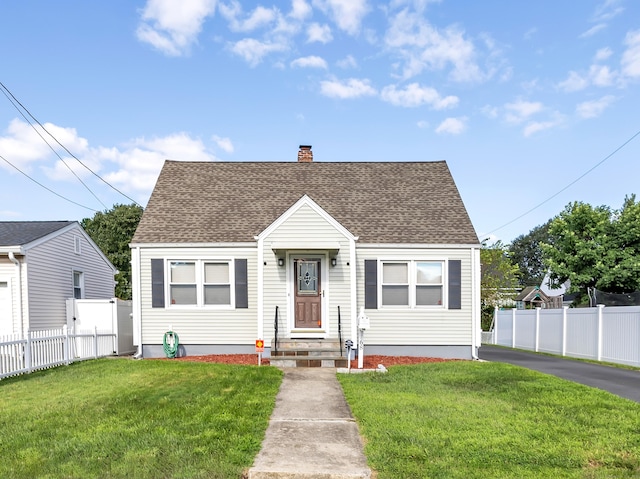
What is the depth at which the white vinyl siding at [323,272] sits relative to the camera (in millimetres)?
11430

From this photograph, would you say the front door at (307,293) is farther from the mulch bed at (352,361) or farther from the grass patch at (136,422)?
the grass patch at (136,422)

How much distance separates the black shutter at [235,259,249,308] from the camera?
38.8 feet

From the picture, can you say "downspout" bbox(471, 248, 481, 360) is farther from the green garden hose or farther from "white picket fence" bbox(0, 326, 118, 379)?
"white picket fence" bbox(0, 326, 118, 379)

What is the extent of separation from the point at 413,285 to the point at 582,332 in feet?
19.6

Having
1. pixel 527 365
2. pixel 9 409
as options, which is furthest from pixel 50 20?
pixel 527 365

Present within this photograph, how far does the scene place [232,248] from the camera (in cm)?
1199

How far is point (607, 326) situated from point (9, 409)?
1417 centimetres

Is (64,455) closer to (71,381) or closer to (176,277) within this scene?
(71,381)

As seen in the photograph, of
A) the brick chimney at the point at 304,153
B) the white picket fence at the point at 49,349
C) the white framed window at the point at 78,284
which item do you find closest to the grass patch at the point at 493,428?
the white picket fence at the point at 49,349

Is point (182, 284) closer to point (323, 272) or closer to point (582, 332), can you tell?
point (323, 272)

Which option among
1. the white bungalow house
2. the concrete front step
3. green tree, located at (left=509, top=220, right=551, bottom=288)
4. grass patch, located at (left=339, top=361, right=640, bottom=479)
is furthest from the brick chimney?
green tree, located at (left=509, top=220, right=551, bottom=288)

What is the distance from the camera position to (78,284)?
1594cm

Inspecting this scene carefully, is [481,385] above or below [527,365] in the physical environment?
above

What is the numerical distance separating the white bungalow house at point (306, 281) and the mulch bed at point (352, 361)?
0.35 m
